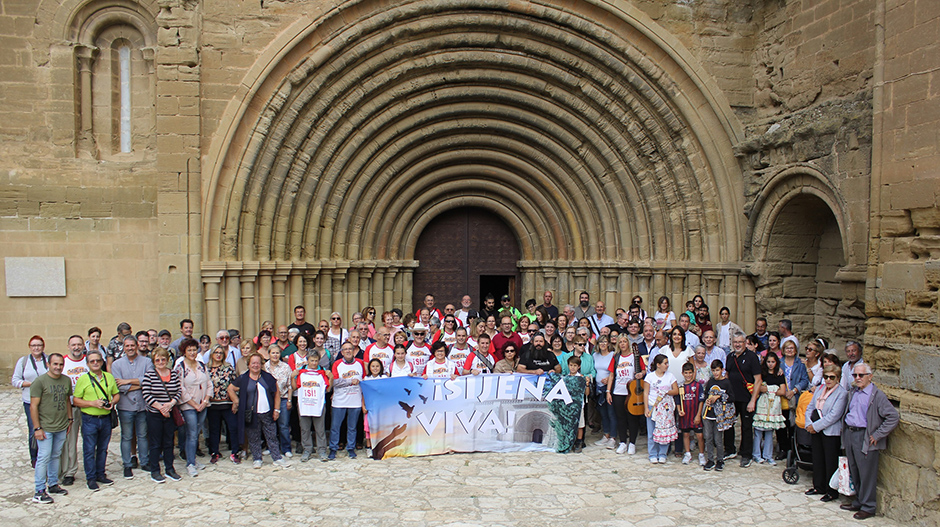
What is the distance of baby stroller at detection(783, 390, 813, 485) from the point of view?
7.23m

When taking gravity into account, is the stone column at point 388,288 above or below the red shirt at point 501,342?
above

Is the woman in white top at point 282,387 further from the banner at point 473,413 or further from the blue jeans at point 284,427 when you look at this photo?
the banner at point 473,413

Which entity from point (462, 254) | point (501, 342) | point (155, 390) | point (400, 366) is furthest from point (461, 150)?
point (155, 390)

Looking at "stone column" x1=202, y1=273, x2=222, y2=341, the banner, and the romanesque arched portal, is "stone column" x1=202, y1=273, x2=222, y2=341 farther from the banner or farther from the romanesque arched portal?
the banner

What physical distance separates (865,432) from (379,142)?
8.38m

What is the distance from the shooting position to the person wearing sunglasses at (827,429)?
267 inches

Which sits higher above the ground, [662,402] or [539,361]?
[539,361]

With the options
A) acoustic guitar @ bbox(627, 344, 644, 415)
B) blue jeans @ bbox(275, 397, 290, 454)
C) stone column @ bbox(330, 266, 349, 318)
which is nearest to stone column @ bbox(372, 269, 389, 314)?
stone column @ bbox(330, 266, 349, 318)

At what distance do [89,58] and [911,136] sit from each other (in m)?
11.8

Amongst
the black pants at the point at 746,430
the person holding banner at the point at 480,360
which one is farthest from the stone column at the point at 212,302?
the black pants at the point at 746,430

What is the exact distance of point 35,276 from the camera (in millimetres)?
10984

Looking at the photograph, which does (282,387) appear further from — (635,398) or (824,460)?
(824,460)

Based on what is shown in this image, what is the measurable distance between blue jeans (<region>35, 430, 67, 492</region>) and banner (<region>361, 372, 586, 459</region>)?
3177 millimetres

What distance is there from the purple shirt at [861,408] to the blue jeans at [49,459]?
312 inches
